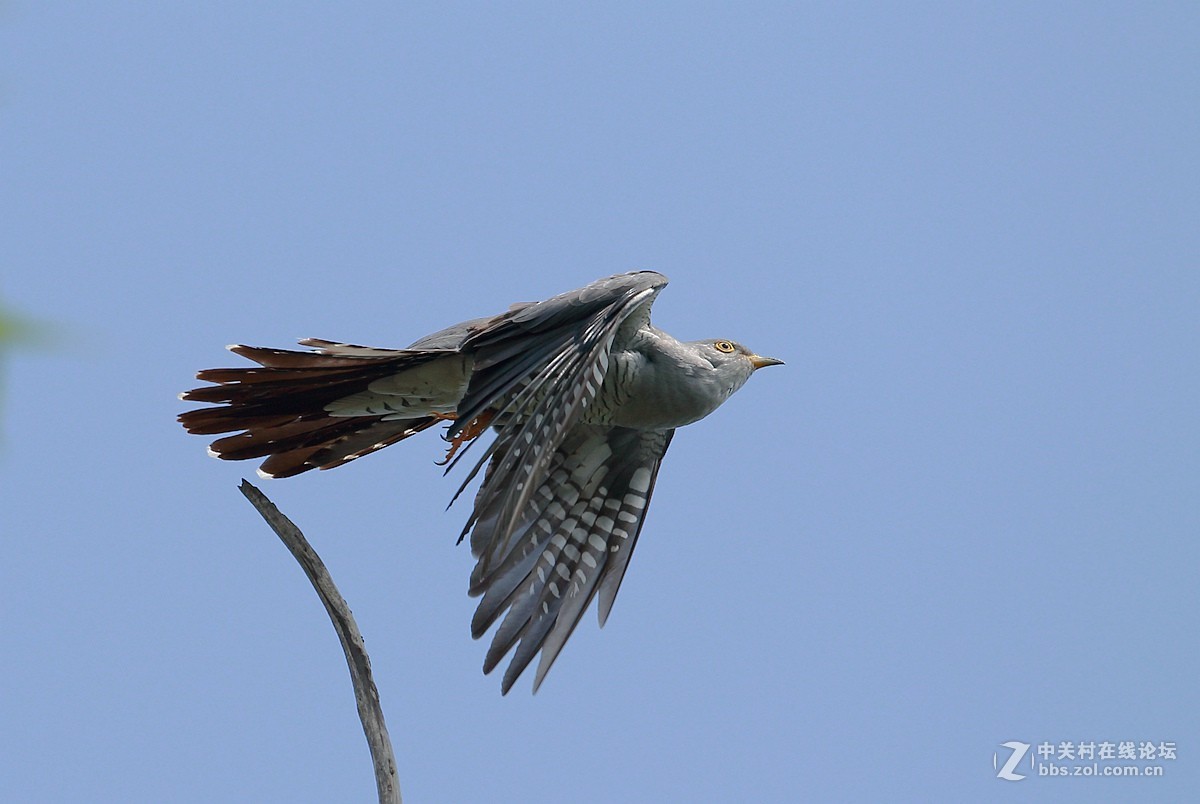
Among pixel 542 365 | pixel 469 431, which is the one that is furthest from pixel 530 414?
pixel 469 431

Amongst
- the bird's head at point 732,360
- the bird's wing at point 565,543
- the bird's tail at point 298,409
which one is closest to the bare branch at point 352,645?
the bird's tail at point 298,409

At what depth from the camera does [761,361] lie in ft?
17.9

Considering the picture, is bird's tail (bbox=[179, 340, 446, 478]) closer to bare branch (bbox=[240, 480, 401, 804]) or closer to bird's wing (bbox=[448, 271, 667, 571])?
bird's wing (bbox=[448, 271, 667, 571])

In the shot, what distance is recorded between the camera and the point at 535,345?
4.54 metres

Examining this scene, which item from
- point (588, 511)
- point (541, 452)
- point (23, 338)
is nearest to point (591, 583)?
point (588, 511)

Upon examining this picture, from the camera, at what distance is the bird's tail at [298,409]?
4766mm

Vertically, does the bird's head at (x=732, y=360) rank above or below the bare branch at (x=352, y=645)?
above

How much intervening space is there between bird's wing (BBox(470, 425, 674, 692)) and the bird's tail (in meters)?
0.61

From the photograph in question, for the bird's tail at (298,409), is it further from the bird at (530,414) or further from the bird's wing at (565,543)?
the bird's wing at (565,543)

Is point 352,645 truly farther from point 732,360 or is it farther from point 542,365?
point 732,360

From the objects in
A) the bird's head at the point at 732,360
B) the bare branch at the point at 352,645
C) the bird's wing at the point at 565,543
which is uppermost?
the bird's head at the point at 732,360

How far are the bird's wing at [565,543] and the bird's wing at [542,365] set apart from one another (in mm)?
637

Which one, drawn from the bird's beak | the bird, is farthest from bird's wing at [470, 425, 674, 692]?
the bird's beak

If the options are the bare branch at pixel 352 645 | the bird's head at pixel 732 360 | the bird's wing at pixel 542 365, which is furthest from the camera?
the bird's head at pixel 732 360
